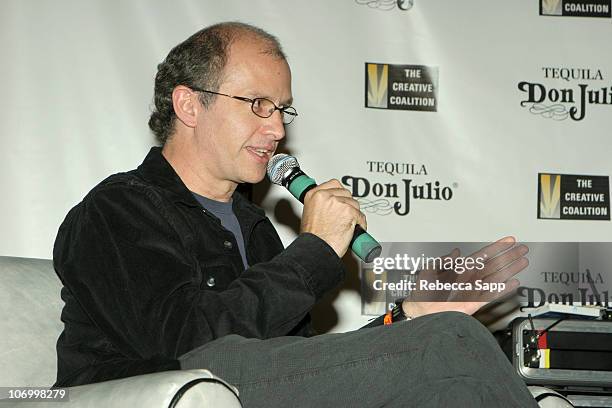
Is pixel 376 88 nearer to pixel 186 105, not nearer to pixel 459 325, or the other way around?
pixel 186 105

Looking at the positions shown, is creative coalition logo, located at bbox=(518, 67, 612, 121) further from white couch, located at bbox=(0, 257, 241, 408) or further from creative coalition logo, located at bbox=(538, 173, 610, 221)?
white couch, located at bbox=(0, 257, 241, 408)

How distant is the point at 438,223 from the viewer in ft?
10.6

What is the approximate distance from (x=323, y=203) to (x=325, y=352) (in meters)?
0.55

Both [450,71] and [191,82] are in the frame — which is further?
[450,71]

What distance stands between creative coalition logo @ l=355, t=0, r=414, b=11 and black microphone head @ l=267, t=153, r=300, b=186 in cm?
136

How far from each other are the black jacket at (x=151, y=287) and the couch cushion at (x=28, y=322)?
0.10 metres

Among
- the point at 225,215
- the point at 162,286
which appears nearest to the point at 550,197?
the point at 225,215

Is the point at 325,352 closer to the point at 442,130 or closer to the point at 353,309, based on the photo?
the point at 353,309

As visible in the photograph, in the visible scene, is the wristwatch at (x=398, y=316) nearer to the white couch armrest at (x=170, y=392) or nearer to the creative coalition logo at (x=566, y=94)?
the white couch armrest at (x=170, y=392)

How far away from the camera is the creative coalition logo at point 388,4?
3.31m

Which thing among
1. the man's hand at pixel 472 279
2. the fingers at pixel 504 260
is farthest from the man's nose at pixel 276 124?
the fingers at pixel 504 260

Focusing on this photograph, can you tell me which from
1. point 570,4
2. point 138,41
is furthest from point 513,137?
point 138,41

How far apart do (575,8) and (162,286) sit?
92.8 inches
